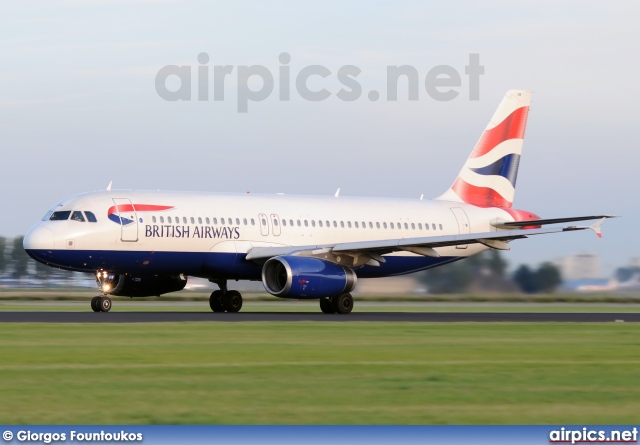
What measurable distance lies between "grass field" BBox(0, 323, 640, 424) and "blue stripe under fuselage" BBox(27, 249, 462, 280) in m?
8.35

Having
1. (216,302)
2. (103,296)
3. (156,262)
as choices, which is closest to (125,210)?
(156,262)

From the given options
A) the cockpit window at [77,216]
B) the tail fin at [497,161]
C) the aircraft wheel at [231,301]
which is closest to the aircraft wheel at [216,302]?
the aircraft wheel at [231,301]

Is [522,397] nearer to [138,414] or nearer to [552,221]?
[138,414]

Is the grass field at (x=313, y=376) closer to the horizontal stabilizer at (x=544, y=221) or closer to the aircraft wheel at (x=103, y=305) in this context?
the aircraft wheel at (x=103, y=305)

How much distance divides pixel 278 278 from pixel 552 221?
10.4 meters

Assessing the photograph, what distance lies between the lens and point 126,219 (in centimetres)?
3644

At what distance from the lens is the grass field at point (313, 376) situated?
13445 mm

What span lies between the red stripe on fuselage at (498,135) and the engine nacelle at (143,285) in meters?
14.4

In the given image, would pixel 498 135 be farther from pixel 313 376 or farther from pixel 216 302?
pixel 313 376

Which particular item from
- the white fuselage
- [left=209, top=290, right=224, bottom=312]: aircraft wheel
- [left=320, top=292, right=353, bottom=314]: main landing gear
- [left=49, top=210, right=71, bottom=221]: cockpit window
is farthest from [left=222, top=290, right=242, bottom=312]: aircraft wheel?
[left=49, top=210, right=71, bottom=221]: cockpit window

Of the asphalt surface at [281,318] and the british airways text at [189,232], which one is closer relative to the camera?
the asphalt surface at [281,318]

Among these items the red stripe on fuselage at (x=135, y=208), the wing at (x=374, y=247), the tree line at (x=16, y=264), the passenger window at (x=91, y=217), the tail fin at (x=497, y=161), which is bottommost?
the tree line at (x=16, y=264)

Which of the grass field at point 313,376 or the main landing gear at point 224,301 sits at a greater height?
the grass field at point 313,376

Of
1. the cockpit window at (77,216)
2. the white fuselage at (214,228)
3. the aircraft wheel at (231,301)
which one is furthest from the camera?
the aircraft wheel at (231,301)
